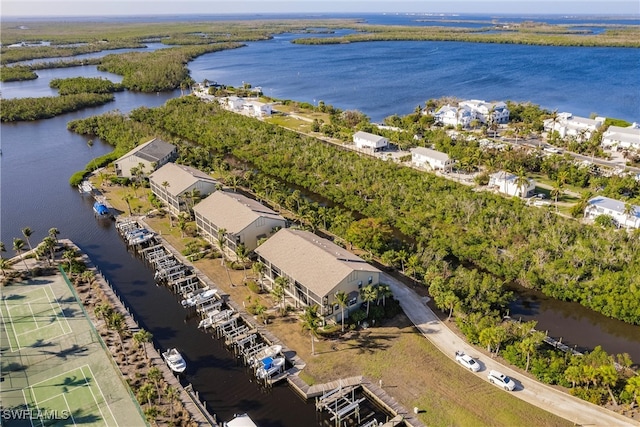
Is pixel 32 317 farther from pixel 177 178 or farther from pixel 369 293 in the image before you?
pixel 369 293

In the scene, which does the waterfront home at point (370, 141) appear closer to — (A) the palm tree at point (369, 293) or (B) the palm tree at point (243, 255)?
(B) the palm tree at point (243, 255)

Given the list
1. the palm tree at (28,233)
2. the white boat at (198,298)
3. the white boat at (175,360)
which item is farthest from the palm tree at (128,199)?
the white boat at (175,360)

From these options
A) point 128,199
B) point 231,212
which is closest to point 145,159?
point 128,199

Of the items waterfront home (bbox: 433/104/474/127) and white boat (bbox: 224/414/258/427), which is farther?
waterfront home (bbox: 433/104/474/127)

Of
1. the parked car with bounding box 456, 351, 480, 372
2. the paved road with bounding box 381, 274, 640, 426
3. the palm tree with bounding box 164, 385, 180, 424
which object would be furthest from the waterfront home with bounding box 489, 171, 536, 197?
the palm tree with bounding box 164, 385, 180, 424

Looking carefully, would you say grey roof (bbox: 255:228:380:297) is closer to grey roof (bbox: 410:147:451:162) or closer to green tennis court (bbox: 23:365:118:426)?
green tennis court (bbox: 23:365:118:426)

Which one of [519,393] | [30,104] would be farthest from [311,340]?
[30,104]
